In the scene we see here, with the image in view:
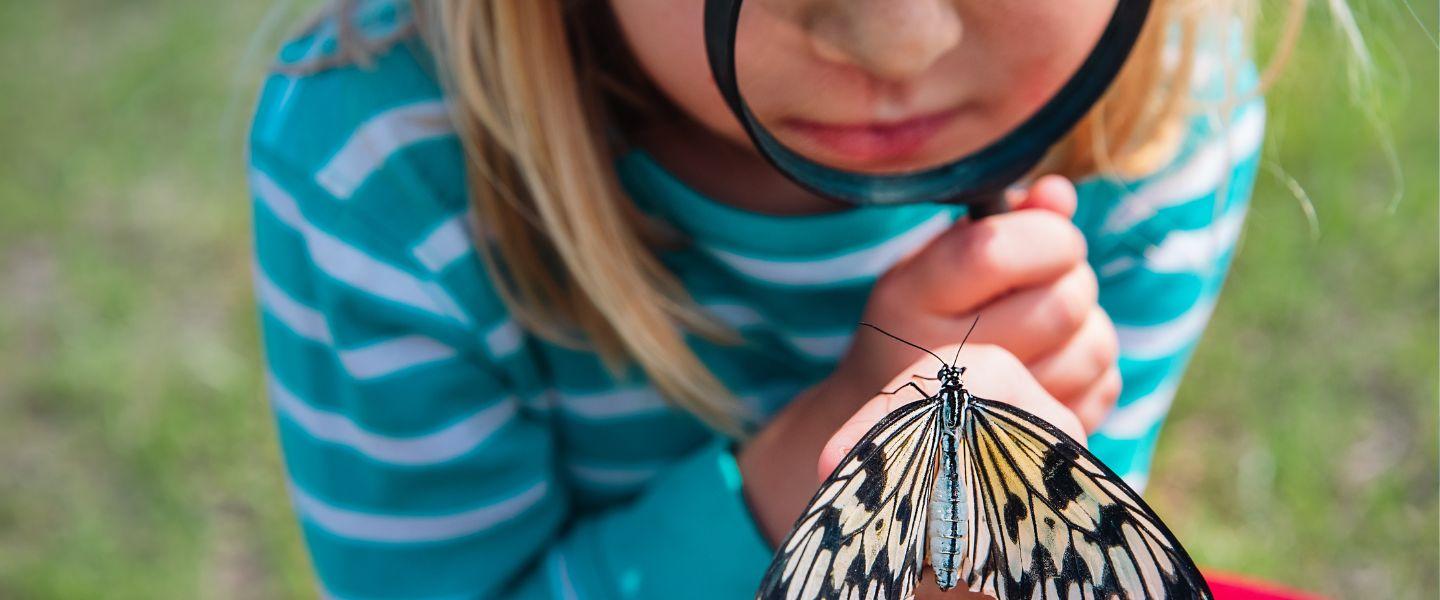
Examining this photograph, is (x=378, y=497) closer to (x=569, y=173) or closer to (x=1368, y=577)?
Answer: (x=569, y=173)

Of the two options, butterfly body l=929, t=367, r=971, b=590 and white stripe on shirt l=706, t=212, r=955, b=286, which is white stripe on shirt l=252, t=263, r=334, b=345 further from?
butterfly body l=929, t=367, r=971, b=590

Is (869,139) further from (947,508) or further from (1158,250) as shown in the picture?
(1158,250)

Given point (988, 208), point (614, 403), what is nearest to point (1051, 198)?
point (988, 208)

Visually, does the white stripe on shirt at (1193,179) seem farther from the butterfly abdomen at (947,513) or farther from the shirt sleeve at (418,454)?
the butterfly abdomen at (947,513)

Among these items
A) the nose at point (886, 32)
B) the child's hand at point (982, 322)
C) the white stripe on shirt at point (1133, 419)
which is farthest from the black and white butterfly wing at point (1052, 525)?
the white stripe on shirt at point (1133, 419)

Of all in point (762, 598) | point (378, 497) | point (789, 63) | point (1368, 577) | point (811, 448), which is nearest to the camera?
point (762, 598)

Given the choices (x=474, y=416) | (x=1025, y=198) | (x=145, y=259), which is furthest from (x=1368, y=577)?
(x=145, y=259)

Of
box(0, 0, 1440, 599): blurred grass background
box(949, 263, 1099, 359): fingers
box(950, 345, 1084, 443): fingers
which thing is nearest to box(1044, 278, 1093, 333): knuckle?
box(949, 263, 1099, 359): fingers
